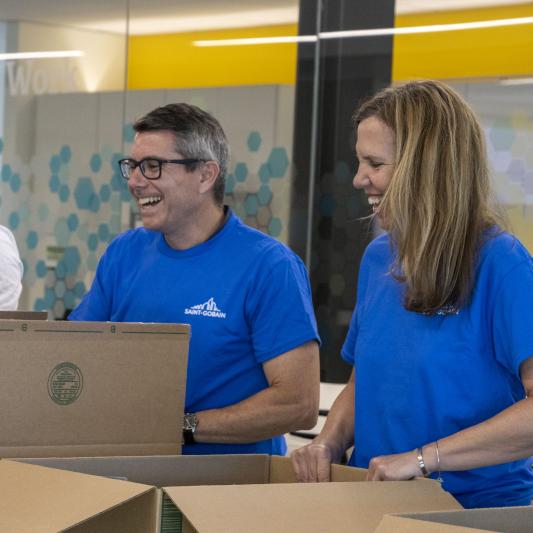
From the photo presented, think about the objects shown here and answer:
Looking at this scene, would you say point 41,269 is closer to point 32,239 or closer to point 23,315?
point 32,239

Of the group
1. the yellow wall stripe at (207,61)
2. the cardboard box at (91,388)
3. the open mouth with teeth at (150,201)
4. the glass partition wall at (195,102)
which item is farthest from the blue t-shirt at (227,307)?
the yellow wall stripe at (207,61)

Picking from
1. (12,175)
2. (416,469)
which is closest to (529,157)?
(12,175)

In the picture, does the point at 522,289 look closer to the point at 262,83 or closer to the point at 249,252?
the point at 249,252

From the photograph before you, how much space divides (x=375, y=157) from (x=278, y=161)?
4.04 meters

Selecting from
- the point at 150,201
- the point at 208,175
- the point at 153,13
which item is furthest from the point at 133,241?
the point at 153,13

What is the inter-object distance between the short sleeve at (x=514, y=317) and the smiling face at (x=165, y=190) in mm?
964

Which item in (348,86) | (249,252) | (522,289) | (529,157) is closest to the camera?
(522,289)

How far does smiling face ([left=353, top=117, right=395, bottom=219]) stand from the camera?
6.50ft

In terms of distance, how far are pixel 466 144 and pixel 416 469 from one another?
23.5 inches

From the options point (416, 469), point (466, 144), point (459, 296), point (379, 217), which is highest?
point (466, 144)

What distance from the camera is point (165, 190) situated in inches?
102

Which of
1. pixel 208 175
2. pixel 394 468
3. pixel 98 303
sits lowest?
pixel 394 468

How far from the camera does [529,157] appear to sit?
209 inches

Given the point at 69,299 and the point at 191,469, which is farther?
the point at 69,299
